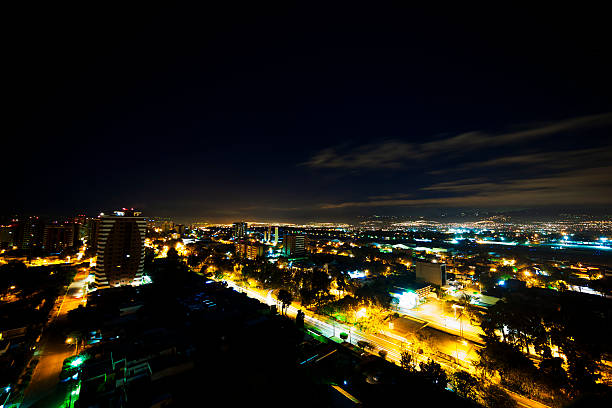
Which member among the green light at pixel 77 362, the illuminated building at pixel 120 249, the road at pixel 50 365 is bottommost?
the road at pixel 50 365

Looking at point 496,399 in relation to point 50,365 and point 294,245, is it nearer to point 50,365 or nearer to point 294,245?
point 50,365

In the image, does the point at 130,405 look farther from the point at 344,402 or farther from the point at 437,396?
the point at 437,396

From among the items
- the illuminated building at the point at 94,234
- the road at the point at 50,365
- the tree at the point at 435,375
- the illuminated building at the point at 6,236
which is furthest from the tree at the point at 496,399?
the illuminated building at the point at 6,236

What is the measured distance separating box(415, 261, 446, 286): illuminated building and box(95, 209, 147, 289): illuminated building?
104ft

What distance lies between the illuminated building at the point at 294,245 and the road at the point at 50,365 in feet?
113

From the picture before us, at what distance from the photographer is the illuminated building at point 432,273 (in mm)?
24984

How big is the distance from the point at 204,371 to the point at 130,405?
273 centimetres

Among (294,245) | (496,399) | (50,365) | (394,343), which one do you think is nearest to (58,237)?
(294,245)

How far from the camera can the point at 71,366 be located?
11641 mm

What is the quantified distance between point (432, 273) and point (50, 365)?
97.9ft

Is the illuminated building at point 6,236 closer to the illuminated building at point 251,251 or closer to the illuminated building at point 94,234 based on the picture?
the illuminated building at point 94,234

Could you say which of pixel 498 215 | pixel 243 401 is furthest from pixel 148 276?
pixel 498 215

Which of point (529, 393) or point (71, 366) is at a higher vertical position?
point (71, 366)

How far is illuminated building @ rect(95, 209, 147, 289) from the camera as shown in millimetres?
25250
